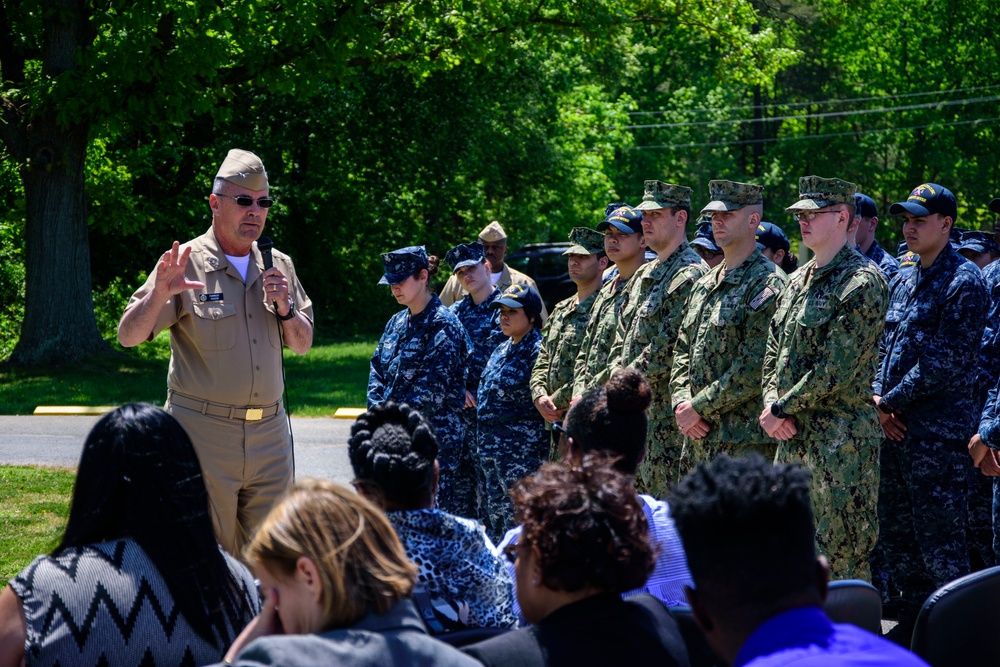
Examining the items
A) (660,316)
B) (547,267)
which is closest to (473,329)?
(660,316)

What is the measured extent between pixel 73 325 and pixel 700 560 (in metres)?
16.4

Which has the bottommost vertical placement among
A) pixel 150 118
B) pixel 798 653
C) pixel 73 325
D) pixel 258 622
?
pixel 73 325

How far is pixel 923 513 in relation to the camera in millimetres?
6121

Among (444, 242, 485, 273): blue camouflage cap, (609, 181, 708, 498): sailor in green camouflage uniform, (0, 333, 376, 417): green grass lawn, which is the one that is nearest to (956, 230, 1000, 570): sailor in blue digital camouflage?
(609, 181, 708, 498): sailor in green camouflage uniform

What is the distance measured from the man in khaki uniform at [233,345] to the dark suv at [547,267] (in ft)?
65.5

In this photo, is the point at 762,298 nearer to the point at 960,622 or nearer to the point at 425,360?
the point at 425,360

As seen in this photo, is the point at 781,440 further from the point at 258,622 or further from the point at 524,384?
the point at 258,622

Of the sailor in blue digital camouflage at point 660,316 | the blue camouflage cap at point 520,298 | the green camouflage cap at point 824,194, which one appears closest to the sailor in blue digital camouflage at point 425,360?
the blue camouflage cap at point 520,298

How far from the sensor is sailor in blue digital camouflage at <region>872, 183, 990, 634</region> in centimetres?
609

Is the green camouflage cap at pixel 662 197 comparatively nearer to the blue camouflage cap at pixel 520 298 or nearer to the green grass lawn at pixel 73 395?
the blue camouflage cap at pixel 520 298

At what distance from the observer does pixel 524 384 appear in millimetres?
7531

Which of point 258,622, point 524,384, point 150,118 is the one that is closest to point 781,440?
point 524,384

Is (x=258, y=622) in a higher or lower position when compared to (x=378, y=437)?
lower

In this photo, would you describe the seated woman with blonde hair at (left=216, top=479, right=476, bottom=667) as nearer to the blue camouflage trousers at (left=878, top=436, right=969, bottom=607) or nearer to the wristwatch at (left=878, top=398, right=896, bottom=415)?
the blue camouflage trousers at (left=878, top=436, right=969, bottom=607)
